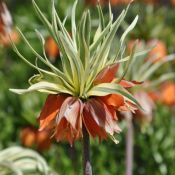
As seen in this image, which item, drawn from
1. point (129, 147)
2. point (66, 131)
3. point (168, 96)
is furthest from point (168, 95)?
point (66, 131)

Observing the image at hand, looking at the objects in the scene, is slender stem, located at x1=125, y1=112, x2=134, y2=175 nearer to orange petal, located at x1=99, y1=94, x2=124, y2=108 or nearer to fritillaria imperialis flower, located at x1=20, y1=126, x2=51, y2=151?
fritillaria imperialis flower, located at x1=20, y1=126, x2=51, y2=151

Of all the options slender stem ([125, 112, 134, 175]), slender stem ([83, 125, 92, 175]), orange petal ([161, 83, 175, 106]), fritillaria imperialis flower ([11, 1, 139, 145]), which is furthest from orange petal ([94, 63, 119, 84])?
orange petal ([161, 83, 175, 106])

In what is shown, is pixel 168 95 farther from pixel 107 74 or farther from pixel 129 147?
pixel 107 74

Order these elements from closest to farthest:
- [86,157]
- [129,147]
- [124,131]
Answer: [86,157] → [129,147] → [124,131]

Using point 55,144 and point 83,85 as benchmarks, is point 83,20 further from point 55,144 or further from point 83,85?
point 55,144

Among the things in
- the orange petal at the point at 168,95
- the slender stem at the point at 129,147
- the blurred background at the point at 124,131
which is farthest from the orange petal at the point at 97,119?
Answer: the orange petal at the point at 168,95

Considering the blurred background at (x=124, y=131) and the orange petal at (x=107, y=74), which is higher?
the orange petal at (x=107, y=74)

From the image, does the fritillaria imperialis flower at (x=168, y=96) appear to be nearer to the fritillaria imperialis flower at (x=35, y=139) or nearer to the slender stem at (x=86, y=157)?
the fritillaria imperialis flower at (x=35, y=139)
